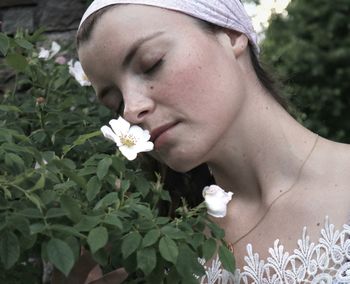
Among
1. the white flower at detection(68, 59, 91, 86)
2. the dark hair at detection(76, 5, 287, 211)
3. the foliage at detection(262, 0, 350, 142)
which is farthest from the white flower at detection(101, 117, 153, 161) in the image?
the foliage at detection(262, 0, 350, 142)

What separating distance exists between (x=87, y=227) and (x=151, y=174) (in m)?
0.68

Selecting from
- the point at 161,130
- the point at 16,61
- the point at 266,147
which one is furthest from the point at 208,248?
the point at 16,61

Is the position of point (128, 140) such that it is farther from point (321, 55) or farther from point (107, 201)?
point (321, 55)

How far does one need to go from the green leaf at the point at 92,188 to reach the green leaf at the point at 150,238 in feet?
0.33

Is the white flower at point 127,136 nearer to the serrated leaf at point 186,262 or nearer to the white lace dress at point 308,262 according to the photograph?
the serrated leaf at point 186,262

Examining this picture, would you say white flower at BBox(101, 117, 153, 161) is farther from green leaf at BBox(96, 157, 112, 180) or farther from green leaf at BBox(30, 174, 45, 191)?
green leaf at BBox(30, 174, 45, 191)

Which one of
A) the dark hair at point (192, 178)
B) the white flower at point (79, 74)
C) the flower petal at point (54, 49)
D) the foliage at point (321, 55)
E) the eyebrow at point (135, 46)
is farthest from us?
the foliage at point (321, 55)

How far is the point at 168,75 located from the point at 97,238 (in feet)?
1.50

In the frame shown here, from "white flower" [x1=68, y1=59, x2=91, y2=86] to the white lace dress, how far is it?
72cm

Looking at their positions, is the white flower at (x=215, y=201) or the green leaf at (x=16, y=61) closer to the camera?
the white flower at (x=215, y=201)

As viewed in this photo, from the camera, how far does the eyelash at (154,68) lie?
4.57ft

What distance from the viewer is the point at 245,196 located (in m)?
1.65

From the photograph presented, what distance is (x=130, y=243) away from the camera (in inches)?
41.3

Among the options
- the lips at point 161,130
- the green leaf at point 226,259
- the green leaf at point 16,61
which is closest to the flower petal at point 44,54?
the green leaf at point 16,61
